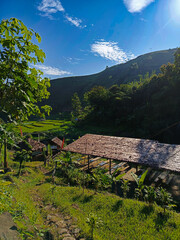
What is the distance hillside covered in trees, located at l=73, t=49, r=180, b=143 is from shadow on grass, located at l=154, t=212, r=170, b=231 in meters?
22.8

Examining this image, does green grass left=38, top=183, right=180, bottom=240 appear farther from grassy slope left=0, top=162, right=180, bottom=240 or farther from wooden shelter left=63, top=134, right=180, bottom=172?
wooden shelter left=63, top=134, right=180, bottom=172

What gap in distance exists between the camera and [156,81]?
34281mm

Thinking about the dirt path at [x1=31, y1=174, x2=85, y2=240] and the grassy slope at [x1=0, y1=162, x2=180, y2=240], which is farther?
the grassy slope at [x1=0, y1=162, x2=180, y2=240]

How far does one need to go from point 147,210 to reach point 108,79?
355 feet

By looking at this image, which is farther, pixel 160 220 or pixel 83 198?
pixel 83 198

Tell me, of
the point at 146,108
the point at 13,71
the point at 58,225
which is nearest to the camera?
the point at 13,71

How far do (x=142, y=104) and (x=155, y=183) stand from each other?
2704cm

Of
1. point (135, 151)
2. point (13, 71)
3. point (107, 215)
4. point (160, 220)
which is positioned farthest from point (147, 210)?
point (13, 71)

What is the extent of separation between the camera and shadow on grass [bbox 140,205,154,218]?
637 cm

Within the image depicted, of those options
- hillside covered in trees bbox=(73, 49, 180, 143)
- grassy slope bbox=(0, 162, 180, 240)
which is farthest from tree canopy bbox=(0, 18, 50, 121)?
hillside covered in trees bbox=(73, 49, 180, 143)

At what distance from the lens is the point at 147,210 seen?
21.8 feet

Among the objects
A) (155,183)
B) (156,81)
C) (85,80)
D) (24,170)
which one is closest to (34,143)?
(24,170)

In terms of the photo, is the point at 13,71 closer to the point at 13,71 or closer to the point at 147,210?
the point at 13,71

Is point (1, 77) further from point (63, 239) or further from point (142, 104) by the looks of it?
point (142, 104)
